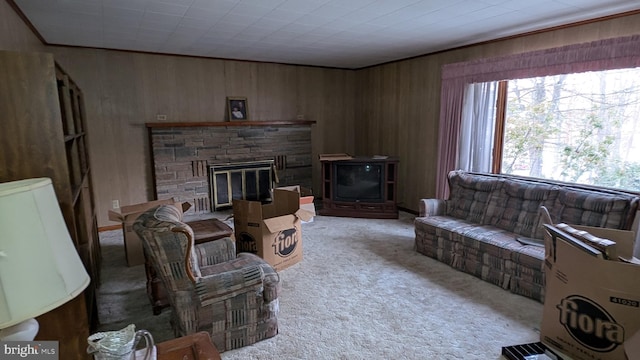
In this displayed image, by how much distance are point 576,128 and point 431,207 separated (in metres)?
1.60

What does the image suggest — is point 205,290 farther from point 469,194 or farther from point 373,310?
point 469,194

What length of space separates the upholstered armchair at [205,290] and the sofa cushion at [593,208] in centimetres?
252

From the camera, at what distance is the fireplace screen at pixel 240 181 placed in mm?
5367

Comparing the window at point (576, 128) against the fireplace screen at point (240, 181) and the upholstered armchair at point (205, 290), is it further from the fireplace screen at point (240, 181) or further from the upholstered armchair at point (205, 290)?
the fireplace screen at point (240, 181)

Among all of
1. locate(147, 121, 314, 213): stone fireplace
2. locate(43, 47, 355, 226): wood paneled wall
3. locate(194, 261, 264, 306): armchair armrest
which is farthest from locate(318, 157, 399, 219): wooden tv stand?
locate(194, 261, 264, 306): armchair armrest

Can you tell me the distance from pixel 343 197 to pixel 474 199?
6.79 ft

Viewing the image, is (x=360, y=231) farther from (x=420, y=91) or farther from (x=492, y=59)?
(x=492, y=59)

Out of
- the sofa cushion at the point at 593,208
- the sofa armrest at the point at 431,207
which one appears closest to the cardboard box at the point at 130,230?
the sofa armrest at the point at 431,207

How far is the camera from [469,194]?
3891mm

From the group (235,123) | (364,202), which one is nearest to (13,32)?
(235,123)

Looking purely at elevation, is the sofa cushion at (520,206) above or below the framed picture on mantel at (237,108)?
below

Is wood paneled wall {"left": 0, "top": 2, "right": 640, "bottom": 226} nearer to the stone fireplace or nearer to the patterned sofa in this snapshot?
the stone fireplace

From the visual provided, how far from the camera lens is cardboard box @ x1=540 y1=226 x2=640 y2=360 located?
1.51m

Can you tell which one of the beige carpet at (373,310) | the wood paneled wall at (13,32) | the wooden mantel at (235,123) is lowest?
the beige carpet at (373,310)
